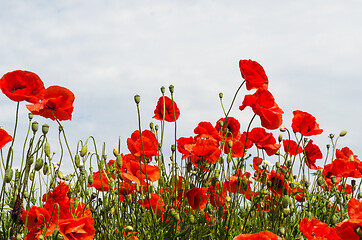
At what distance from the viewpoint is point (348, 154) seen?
10.6 feet

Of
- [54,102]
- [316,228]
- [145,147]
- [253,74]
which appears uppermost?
[253,74]

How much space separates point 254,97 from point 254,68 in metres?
0.14

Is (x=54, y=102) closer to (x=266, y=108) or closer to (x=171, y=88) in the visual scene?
(x=171, y=88)

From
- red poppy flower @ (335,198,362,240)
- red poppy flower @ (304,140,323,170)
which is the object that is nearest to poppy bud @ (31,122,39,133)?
red poppy flower @ (335,198,362,240)

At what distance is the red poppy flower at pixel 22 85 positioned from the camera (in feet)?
6.34

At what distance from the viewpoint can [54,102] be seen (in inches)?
76.7

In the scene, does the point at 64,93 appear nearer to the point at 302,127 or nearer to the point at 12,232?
the point at 12,232

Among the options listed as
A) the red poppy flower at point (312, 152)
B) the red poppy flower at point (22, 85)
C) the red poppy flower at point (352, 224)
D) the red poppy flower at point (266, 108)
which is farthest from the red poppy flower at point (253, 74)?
the red poppy flower at point (312, 152)

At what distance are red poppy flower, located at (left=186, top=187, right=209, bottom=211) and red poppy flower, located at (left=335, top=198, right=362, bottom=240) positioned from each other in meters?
0.81

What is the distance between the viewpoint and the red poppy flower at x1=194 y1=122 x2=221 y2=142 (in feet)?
8.49

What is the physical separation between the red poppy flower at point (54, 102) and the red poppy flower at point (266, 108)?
83 cm

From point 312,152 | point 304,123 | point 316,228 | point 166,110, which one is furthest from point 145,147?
point 312,152

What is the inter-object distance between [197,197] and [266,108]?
22.1 inches

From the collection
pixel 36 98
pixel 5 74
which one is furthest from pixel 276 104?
pixel 5 74
